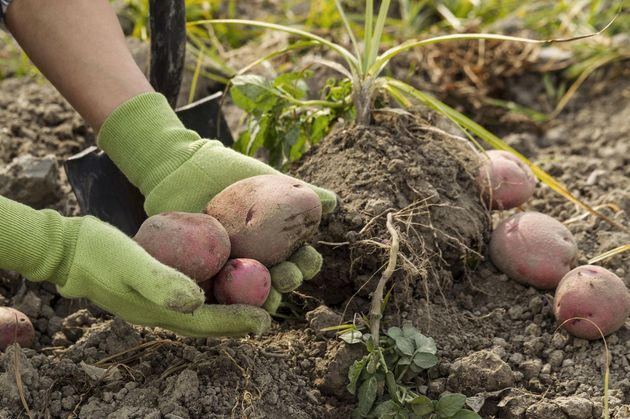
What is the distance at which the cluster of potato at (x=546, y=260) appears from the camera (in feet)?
5.71

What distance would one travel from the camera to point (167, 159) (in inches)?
72.9

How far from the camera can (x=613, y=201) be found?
2.29m

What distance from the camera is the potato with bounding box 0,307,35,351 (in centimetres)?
172

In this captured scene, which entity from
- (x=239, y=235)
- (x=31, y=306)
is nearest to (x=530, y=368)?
(x=239, y=235)

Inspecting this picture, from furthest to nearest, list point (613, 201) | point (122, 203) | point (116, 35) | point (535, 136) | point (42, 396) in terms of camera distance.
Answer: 1. point (535, 136)
2. point (613, 201)
3. point (122, 203)
4. point (116, 35)
5. point (42, 396)

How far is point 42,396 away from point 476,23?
2.35m

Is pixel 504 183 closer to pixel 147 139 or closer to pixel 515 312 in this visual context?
pixel 515 312

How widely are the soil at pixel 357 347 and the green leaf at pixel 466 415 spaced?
0.26ft

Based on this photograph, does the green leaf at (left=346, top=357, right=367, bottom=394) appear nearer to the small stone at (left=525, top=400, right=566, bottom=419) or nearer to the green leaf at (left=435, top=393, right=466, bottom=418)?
the green leaf at (left=435, top=393, right=466, bottom=418)

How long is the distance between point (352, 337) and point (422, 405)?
194 mm

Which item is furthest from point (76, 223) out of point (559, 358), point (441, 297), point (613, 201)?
point (613, 201)

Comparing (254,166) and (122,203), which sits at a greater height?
(254,166)

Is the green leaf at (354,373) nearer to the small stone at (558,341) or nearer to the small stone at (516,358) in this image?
the small stone at (516,358)

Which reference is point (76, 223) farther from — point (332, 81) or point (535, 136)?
point (535, 136)
